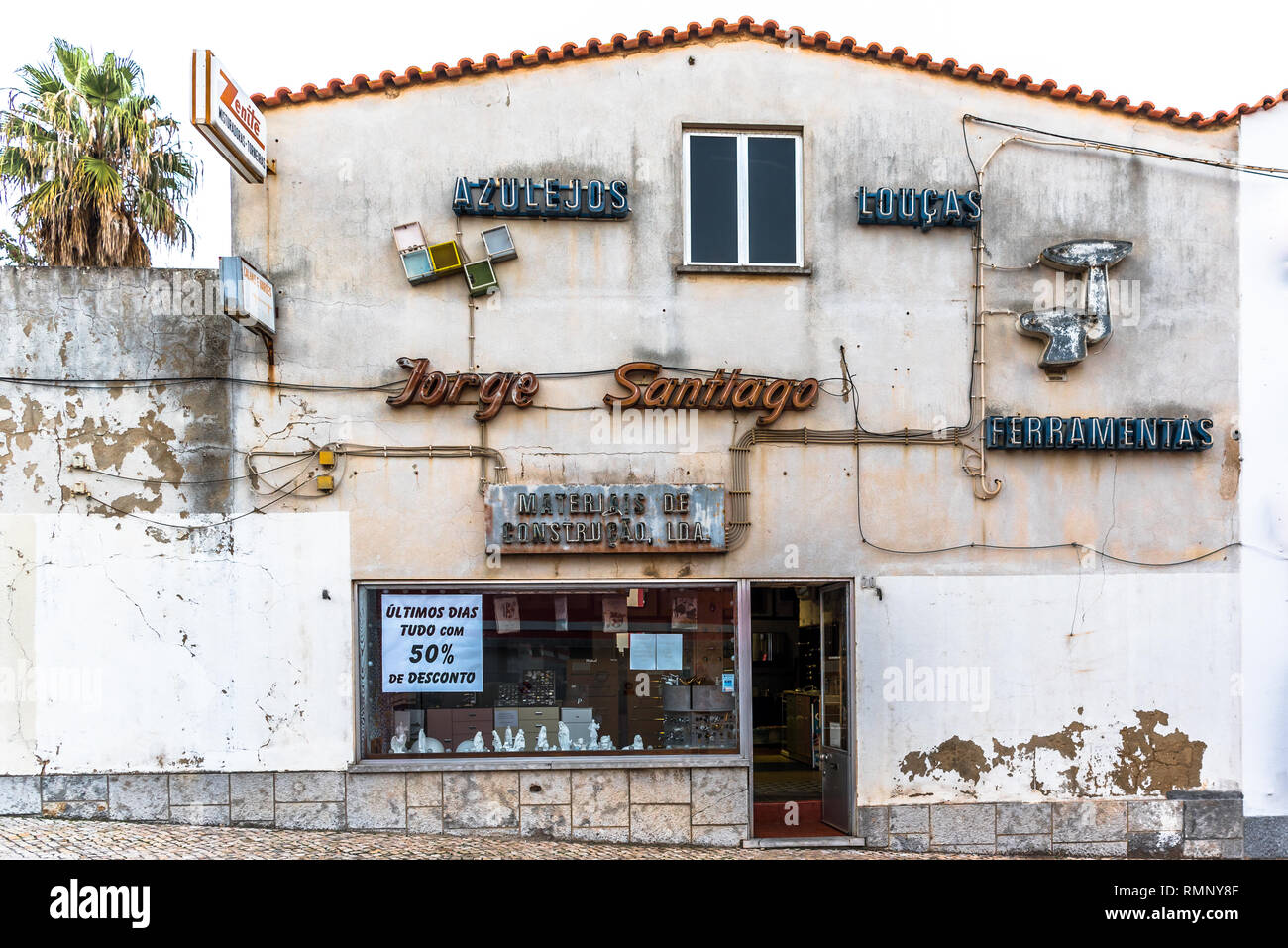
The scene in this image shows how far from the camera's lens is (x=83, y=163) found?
15.5m

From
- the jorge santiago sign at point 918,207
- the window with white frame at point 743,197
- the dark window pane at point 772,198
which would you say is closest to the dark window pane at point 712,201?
the window with white frame at point 743,197

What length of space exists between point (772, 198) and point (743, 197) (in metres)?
0.28

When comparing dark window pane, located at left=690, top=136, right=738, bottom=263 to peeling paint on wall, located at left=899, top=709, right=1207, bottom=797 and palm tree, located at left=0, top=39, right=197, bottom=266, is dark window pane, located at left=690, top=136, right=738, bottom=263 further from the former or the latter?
palm tree, located at left=0, top=39, right=197, bottom=266

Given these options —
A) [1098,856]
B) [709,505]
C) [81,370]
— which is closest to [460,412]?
[709,505]

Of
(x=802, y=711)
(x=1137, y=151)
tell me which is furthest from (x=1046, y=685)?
(x=1137, y=151)

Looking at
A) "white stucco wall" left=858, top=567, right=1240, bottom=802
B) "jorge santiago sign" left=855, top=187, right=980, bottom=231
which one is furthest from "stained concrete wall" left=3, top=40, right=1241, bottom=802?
"jorge santiago sign" left=855, top=187, right=980, bottom=231

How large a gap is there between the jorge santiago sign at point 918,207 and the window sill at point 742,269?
757 mm

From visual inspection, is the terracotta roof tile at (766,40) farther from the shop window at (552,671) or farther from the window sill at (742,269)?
the shop window at (552,671)

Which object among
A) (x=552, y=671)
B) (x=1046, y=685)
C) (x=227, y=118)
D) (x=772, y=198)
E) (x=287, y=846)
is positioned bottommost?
(x=287, y=846)

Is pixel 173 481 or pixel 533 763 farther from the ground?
pixel 173 481

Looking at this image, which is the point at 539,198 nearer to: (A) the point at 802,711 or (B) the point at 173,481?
(B) the point at 173,481

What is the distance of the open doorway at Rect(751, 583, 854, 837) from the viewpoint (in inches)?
388

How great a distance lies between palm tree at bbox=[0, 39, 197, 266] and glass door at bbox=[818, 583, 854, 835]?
12114mm

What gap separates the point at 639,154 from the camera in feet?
32.0
